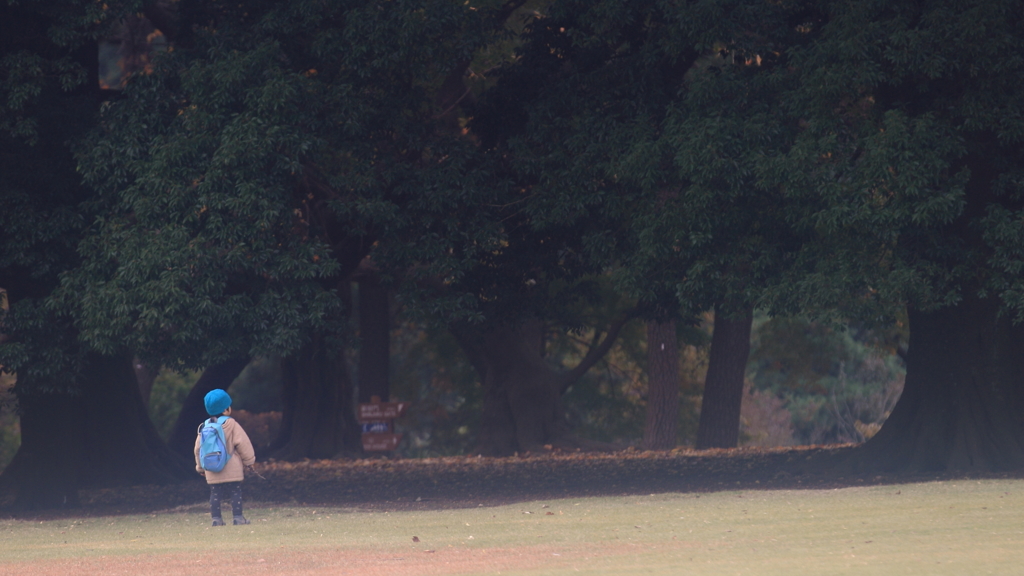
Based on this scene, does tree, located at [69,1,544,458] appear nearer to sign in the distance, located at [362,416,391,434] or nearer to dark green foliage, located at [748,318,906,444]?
sign in the distance, located at [362,416,391,434]

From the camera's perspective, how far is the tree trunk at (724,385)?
23.6m

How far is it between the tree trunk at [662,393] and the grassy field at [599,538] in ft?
42.6

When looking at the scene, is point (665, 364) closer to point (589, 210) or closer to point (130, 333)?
point (589, 210)

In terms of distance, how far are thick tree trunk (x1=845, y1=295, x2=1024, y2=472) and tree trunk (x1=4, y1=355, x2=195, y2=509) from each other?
426 inches

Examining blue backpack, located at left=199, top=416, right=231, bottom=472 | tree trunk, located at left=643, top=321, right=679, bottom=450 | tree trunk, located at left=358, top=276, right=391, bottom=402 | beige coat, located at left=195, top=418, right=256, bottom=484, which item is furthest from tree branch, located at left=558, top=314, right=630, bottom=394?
blue backpack, located at left=199, top=416, right=231, bottom=472

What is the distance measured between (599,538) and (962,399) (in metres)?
7.77

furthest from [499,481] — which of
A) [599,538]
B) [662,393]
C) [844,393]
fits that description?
[844,393]

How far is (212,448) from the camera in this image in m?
10.3

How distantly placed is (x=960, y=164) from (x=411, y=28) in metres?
7.01

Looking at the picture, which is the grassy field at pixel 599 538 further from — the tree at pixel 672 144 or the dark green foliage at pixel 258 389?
the dark green foliage at pixel 258 389

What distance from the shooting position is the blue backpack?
10.3m

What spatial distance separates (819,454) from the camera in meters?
16.9

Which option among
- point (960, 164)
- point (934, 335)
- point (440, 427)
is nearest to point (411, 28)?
point (960, 164)

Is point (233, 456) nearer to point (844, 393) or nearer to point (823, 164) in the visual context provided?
point (823, 164)
